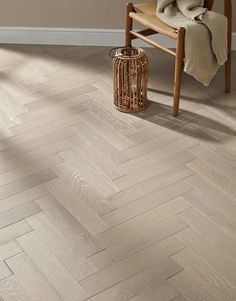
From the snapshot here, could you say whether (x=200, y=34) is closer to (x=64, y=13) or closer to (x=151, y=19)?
(x=151, y=19)

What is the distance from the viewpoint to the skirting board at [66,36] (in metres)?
3.46

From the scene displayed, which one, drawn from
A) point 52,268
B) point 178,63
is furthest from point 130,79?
point 52,268

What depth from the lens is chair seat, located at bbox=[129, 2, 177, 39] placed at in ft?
8.84

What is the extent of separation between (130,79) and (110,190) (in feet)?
2.21

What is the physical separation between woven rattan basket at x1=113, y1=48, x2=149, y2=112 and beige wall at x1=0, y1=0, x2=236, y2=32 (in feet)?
2.09

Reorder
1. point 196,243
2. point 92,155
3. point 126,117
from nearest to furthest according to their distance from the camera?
point 196,243 < point 92,155 < point 126,117

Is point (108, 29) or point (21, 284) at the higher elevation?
point (108, 29)

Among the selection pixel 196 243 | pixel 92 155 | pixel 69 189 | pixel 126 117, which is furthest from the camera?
pixel 126 117

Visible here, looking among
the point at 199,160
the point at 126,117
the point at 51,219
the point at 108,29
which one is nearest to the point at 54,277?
the point at 51,219

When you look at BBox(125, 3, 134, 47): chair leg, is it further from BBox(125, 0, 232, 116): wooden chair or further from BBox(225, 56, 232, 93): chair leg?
BBox(225, 56, 232, 93): chair leg

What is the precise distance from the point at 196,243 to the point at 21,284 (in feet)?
2.10

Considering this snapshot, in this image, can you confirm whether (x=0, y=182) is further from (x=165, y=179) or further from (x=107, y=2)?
(x=107, y=2)

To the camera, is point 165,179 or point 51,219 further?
point 165,179

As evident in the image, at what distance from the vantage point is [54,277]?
6.45ft
